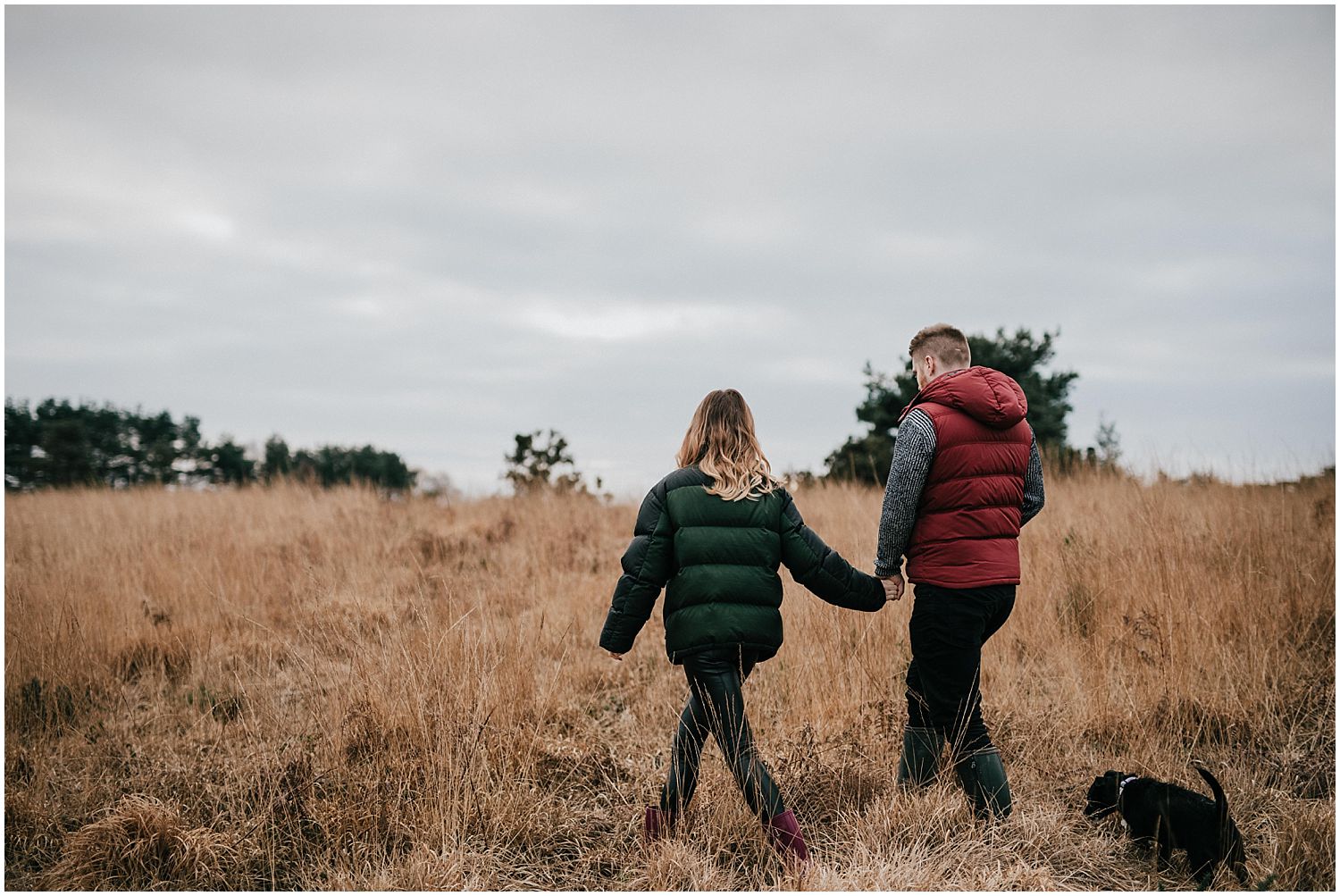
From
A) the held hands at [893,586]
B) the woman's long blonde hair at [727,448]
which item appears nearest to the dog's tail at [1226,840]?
the held hands at [893,586]

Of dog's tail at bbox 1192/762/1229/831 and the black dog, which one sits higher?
dog's tail at bbox 1192/762/1229/831

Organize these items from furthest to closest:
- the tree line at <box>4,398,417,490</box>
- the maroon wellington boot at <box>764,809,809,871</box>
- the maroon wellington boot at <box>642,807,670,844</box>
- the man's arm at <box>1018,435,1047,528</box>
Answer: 1. the tree line at <box>4,398,417,490</box>
2. the man's arm at <box>1018,435,1047,528</box>
3. the maroon wellington boot at <box>642,807,670,844</box>
4. the maroon wellington boot at <box>764,809,809,871</box>

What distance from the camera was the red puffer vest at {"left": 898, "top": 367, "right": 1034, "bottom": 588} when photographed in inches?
122

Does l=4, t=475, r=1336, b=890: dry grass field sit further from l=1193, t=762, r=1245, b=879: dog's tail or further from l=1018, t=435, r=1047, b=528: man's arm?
l=1018, t=435, r=1047, b=528: man's arm

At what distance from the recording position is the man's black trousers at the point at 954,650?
310cm

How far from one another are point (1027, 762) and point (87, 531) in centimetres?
1039

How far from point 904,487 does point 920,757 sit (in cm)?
126

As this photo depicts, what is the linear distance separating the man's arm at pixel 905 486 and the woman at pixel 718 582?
0.32 metres

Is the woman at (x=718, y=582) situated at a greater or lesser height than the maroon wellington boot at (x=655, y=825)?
greater

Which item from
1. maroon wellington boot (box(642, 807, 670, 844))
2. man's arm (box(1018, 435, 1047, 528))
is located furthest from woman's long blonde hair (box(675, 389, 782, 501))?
maroon wellington boot (box(642, 807, 670, 844))

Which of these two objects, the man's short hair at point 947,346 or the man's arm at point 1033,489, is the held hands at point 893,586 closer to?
the man's arm at point 1033,489

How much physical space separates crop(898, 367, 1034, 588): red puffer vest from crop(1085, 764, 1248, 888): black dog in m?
1.11

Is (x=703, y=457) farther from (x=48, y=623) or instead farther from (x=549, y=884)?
(x=48, y=623)

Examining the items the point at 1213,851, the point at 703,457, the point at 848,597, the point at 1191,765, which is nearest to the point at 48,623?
the point at 703,457
